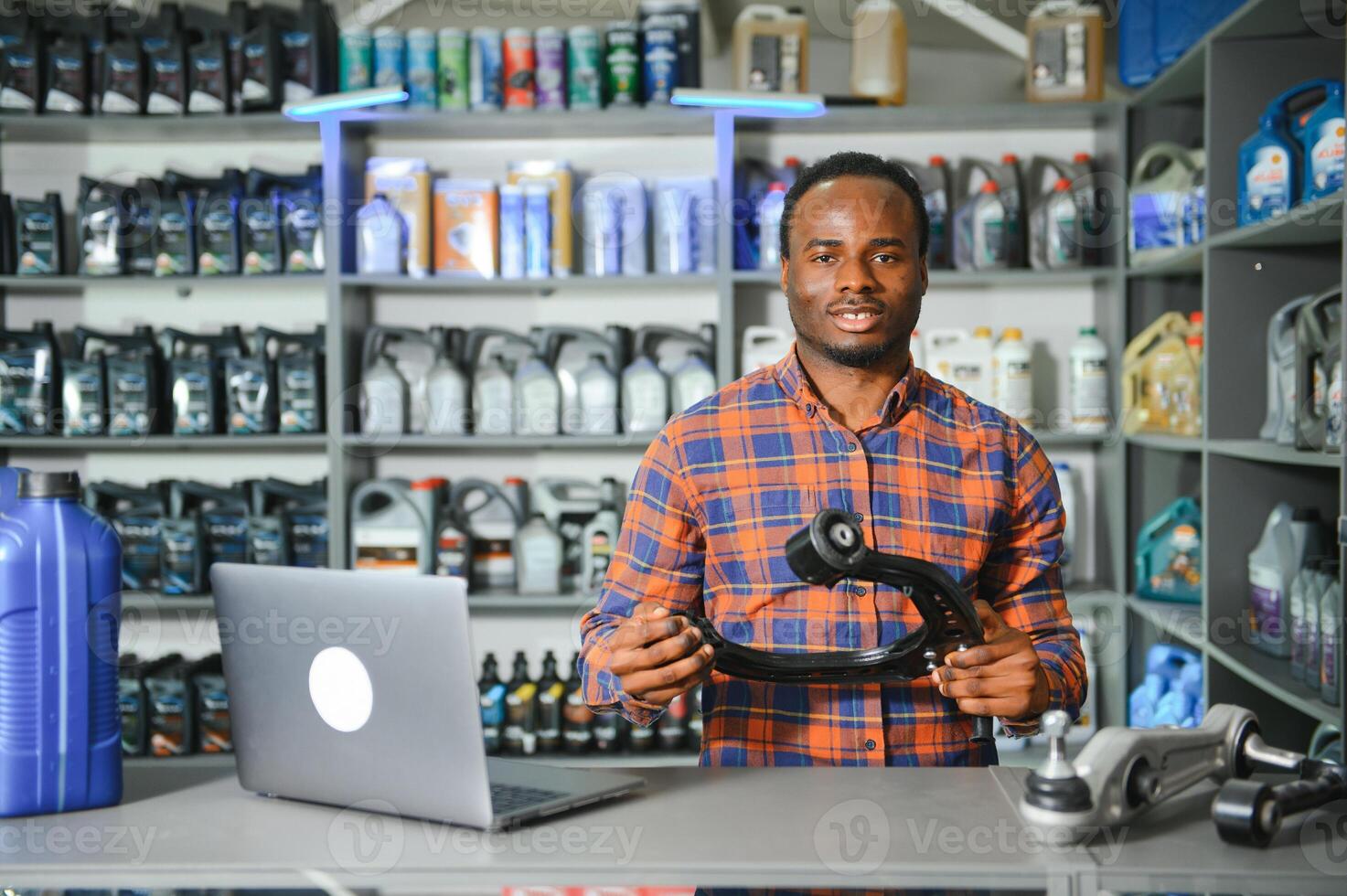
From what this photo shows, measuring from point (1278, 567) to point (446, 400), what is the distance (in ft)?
7.71

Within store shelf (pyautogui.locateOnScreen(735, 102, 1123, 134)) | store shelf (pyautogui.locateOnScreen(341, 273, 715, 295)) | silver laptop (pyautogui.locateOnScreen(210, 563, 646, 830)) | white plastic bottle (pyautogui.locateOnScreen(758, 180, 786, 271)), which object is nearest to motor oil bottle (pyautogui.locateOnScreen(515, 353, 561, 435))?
store shelf (pyautogui.locateOnScreen(341, 273, 715, 295))

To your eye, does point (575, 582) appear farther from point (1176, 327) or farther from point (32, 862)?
point (32, 862)

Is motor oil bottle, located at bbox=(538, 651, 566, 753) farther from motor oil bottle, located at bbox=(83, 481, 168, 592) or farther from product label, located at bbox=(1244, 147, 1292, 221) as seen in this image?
product label, located at bbox=(1244, 147, 1292, 221)

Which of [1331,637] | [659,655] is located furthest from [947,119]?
[659,655]

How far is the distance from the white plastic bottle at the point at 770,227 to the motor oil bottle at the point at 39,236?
2.20 meters

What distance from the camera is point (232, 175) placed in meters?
3.79

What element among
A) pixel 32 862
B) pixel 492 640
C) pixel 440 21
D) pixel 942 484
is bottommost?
pixel 492 640

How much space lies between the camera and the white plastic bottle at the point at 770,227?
3660mm

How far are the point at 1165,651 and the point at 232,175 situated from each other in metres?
3.14

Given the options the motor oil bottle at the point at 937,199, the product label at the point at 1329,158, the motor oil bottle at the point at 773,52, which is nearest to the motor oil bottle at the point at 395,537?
the motor oil bottle at the point at 937,199

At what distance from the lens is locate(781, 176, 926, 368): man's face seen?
1.63 meters

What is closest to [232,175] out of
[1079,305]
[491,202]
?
[491,202]

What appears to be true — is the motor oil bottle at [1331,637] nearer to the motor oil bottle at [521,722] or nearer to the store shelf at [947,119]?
the store shelf at [947,119]

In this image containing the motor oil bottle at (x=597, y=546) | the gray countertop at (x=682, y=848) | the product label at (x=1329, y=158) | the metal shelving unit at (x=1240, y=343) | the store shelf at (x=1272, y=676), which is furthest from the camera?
the motor oil bottle at (x=597, y=546)
